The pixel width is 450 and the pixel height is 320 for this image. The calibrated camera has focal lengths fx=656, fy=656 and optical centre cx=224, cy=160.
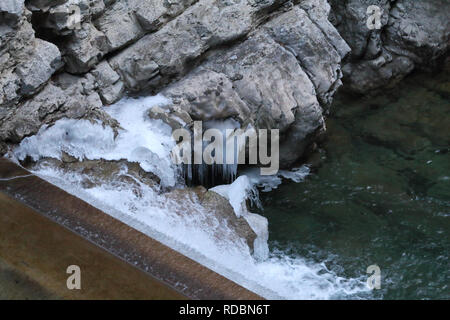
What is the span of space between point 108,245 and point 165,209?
46.4 inches

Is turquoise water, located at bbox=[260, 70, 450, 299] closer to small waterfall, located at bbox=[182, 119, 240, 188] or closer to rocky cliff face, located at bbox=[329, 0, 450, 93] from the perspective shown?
rocky cliff face, located at bbox=[329, 0, 450, 93]

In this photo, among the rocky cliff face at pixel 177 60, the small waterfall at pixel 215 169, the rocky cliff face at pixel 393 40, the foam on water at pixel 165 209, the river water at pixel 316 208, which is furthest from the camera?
the rocky cliff face at pixel 393 40

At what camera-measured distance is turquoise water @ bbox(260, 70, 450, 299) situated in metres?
5.89

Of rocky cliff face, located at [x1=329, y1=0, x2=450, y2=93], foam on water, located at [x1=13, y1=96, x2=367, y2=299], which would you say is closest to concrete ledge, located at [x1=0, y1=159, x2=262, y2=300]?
foam on water, located at [x1=13, y1=96, x2=367, y2=299]

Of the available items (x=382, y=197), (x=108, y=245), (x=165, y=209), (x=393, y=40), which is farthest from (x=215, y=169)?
(x=393, y=40)

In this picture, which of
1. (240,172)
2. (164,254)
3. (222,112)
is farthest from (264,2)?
(164,254)

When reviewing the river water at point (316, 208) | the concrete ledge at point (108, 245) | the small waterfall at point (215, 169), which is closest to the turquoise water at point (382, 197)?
the river water at point (316, 208)

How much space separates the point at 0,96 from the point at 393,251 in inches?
149

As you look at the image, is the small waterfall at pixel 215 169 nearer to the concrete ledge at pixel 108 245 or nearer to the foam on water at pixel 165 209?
the foam on water at pixel 165 209

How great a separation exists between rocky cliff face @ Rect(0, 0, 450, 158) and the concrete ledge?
1069 millimetres

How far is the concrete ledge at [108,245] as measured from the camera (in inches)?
167

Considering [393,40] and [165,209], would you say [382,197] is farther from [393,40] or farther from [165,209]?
[393,40]

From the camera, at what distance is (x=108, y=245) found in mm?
4539

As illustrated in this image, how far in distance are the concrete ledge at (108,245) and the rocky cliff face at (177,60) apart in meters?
1.07
